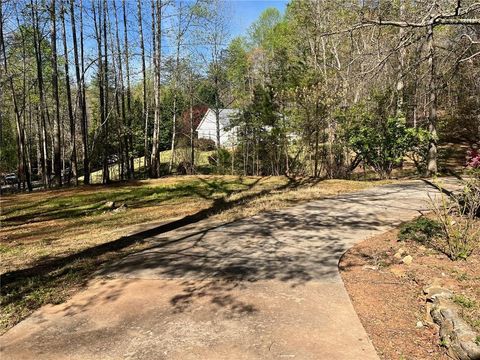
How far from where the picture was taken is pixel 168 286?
431cm

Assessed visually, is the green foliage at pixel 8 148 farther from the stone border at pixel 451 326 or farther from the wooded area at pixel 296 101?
the stone border at pixel 451 326

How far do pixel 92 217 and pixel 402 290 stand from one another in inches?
289

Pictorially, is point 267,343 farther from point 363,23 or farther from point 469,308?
point 363,23

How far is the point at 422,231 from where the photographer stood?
571 centimetres

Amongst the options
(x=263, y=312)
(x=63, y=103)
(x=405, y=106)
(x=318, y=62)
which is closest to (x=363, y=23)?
(x=263, y=312)

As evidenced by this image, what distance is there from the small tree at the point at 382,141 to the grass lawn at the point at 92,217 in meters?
1.75

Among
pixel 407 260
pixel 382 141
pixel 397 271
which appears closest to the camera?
pixel 397 271

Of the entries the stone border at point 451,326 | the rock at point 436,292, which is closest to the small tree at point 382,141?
the rock at point 436,292

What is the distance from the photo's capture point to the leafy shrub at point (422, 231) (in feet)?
17.9

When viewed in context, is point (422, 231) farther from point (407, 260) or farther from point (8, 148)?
point (8, 148)

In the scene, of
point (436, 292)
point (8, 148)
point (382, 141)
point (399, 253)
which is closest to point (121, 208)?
point (399, 253)

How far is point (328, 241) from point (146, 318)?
312cm

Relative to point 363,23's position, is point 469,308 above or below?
below

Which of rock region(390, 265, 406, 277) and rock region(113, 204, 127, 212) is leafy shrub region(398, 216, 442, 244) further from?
rock region(113, 204, 127, 212)
